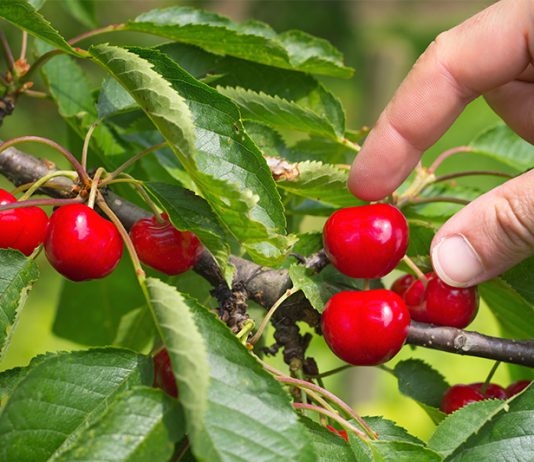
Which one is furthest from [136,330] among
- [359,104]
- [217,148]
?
[359,104]

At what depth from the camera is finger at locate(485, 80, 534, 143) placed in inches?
50.9

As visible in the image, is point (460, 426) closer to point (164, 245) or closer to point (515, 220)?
point (515, 220)

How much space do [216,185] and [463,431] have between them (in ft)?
1.35

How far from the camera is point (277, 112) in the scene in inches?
46.8

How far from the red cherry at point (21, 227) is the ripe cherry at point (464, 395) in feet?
2.09

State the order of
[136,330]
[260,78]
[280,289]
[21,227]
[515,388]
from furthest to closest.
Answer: [136,330] < [260,78] < [515,388] < [280,289] < [21,227]

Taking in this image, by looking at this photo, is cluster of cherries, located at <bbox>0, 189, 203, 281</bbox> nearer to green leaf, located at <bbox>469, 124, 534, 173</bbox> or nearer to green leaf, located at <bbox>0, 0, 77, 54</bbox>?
green leaf, located at <bbox>0, 0, 77, 54</bbox>

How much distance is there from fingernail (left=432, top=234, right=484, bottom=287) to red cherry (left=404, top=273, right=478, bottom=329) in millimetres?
13

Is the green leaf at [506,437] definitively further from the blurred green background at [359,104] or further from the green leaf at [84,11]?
the green leaf at [84,11]

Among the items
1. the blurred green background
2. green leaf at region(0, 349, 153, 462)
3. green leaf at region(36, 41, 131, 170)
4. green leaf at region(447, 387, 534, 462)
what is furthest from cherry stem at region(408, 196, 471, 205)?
the blurred green background

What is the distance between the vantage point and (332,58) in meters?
1.31

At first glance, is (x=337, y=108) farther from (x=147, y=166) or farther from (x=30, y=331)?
(x=30, y=331)

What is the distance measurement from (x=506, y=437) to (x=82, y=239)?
55 centimetres

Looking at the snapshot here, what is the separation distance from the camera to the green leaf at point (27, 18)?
35.6 inches
